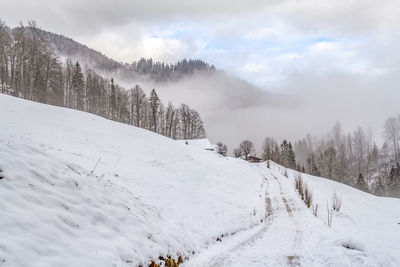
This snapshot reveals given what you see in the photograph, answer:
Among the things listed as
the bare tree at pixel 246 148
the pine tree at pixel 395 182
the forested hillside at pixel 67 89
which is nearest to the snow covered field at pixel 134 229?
the forested hillside at pixel 67 89

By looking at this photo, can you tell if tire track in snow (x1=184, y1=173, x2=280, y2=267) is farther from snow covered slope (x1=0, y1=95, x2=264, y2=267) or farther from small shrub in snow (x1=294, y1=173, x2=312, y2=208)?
small shrub in snow (x1=294, y1=173, x2=312, y2=208)

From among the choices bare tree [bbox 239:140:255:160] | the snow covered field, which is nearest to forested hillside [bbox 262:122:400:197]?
bare tree [bbox 239:140:255:160]

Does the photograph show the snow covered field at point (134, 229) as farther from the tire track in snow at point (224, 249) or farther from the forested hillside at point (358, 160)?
the forested hillside at point (358, 160)

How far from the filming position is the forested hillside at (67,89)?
3778cm

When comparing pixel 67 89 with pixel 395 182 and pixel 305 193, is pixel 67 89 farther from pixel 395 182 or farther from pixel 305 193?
pixel 395 182

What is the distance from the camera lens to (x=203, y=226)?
326 inches

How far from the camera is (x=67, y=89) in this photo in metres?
55.2

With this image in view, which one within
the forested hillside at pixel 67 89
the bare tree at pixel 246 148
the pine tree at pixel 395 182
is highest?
the forested hillside at pixel 67 89

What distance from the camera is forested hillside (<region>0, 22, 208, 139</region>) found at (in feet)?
124

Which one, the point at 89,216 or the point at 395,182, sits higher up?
the point at 89,216

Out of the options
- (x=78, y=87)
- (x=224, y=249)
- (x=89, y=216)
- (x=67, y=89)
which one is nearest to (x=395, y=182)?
(x=224, y=249)

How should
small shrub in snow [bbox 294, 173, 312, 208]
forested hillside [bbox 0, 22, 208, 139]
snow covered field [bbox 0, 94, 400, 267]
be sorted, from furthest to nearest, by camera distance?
forested hillside [bbox 0, 22, 208, 139] < small shrub in snow [bbox 294, 173, 312, 208] < snow covered field [bbox 0, 94, 400, 267]

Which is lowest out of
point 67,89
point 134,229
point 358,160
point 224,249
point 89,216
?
point 224,249

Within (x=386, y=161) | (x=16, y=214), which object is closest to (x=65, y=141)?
(x=16, y=214)
